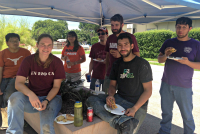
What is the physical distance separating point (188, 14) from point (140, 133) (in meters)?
3.35

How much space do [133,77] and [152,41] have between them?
14.2 metres

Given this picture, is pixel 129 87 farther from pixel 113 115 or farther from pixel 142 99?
pixel 113 115

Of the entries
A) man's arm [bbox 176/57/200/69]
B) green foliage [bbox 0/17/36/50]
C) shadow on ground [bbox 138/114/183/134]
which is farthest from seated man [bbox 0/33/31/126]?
green foliage [bbox 0/17/36/50]

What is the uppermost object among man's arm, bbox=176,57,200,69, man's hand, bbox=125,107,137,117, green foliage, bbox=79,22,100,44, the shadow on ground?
green foliage, bbox=79,22,100,44

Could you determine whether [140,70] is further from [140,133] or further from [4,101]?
[4,101]

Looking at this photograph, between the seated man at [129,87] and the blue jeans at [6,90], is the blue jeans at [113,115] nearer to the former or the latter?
the seated man at [129,87]

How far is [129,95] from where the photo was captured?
242 centimetres

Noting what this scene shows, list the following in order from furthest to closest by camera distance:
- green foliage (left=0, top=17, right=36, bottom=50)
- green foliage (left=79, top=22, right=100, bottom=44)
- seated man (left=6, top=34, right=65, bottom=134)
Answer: green foliage (left=79, top=22, right=100, bottom=44) < green foliage (left=0, top=17, right=36, bottom=50) < seated man (left=6, top=34, right=65, bottom=134)

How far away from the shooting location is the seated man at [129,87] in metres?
2.20

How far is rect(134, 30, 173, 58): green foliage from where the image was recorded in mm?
14539

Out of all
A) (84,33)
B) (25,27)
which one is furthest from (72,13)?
(84,33)

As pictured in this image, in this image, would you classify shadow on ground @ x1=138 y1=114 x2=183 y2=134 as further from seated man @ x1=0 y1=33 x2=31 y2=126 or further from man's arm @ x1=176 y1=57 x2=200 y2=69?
seated man @ x1=0 y1=33 x2=31 y2=126

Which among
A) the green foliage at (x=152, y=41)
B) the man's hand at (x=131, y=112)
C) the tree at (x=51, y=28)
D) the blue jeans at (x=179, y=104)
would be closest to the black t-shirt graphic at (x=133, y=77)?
the man's hand at (x=131, y=112)

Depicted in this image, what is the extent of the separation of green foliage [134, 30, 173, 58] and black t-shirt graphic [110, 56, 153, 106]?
13.8 m
